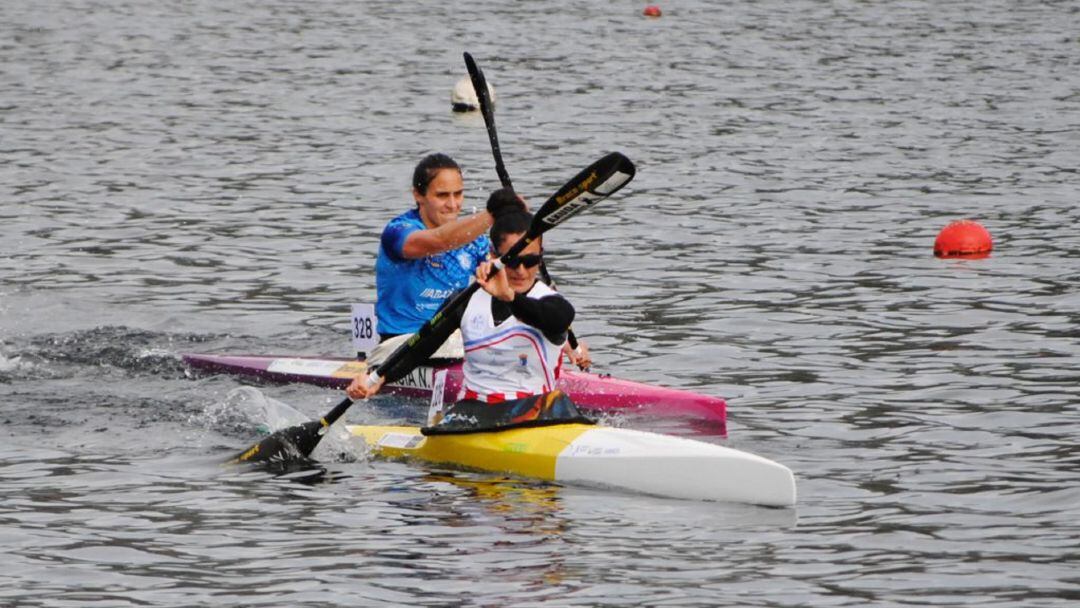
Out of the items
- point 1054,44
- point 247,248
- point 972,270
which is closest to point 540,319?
point 972,270

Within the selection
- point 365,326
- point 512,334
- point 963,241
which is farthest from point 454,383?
point 963,241

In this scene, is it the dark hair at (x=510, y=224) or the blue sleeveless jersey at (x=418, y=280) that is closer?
the dark hair at (x=510, y=224)

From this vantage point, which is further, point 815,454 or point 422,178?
point 422,178

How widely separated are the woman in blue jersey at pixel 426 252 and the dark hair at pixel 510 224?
4.35 ft

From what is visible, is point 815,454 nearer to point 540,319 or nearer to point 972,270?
point 540,319

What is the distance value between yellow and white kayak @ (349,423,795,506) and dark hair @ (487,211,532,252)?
1109 millimetres

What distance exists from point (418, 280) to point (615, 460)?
330 centimetres

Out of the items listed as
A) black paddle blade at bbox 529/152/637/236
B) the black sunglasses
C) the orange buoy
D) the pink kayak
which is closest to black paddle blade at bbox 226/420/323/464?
the pink kayak

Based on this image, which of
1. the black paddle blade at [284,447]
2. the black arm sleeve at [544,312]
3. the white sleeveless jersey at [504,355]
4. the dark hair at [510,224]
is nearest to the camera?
the black arm sleeve at [544,312]

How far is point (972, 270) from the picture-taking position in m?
17.0

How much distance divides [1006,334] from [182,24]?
2799cm

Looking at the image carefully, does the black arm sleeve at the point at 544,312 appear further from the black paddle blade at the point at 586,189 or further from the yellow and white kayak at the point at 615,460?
the yellow and white kayak at the point at 615,460

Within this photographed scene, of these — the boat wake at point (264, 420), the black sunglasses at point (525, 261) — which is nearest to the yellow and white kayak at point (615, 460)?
the boat wake at point (264, 420)

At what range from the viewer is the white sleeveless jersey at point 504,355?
35.9 ft
